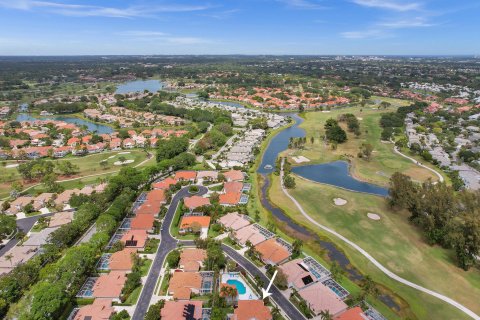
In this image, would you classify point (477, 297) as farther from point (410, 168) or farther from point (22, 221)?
point (22, 221)

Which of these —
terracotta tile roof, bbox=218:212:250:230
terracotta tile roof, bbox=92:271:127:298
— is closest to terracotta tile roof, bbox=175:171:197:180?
terracotta tile roof, bbox=218:212:250:230

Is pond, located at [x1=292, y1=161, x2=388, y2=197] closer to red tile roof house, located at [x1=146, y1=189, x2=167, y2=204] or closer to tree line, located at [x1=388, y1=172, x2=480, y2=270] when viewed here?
tree line, located at [x1=388, y1=172, x2=480, y2=270]

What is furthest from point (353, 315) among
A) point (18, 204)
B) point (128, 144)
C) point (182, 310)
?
point (128, 144)

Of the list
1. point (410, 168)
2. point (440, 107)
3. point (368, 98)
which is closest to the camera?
point (410, 168)

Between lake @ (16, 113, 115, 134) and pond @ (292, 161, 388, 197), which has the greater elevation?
lake @ (16, 113, 115, 134)

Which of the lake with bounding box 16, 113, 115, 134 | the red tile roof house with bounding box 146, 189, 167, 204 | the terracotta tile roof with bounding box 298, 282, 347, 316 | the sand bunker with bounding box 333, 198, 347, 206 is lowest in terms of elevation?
the terracotta tile roof with bounding box 298, 282, 347, 316

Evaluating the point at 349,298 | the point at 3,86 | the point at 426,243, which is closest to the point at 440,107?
the point at 426,243

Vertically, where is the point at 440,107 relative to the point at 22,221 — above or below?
above
